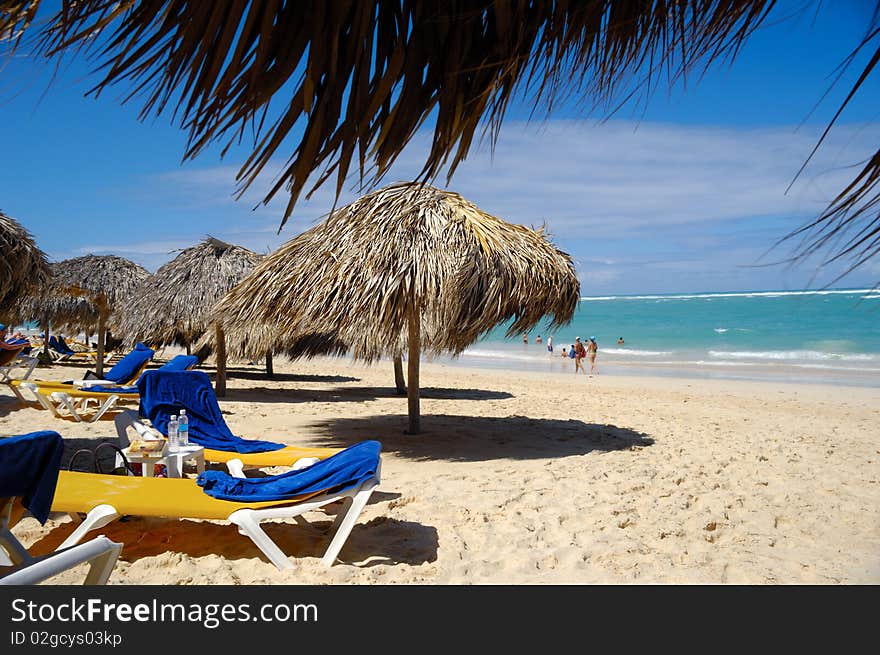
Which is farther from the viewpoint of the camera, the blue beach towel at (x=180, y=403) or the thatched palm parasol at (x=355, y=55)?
the blue beach towel at (x=180, y=403)

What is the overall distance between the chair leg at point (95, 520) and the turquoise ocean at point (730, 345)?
2.95 metres

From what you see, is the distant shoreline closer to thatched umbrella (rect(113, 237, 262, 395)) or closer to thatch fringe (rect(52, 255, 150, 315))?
thatch fringe (rect(52, 255, 150, 315))

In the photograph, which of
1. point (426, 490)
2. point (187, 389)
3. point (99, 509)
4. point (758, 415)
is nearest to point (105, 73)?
point (99, 509)

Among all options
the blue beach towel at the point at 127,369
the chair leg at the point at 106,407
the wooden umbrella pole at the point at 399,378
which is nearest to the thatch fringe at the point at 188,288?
the blue beach towel at the point at 127,369

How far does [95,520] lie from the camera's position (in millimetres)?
2906

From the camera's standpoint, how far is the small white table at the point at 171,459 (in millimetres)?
3978

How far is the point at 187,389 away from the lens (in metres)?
5.11

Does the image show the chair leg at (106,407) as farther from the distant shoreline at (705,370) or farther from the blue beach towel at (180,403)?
the distant shoreline at (705,370)

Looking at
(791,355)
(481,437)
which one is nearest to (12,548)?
(481,437)

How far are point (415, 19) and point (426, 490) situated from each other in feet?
12.5

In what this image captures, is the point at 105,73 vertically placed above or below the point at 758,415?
above

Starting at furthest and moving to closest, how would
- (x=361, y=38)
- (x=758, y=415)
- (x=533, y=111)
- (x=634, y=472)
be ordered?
(x=758, y=415) → (x=634, y=472) → (x=533, y=111) → (x=361, y=38)
